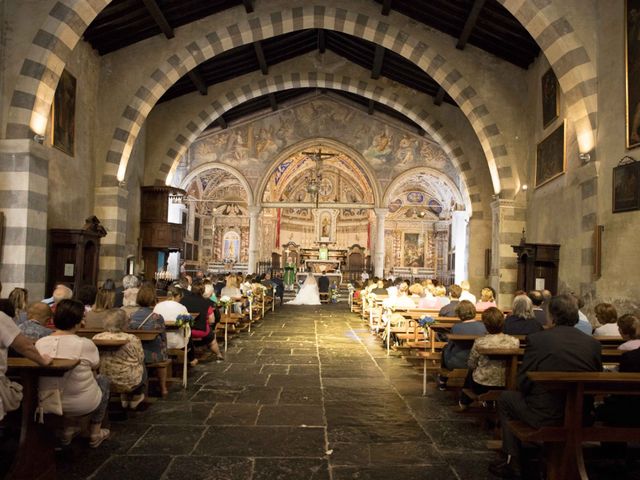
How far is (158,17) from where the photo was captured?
12.0 metres

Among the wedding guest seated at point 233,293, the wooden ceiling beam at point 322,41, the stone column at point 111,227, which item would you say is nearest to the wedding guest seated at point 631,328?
the wedding guest seated at point 233,293

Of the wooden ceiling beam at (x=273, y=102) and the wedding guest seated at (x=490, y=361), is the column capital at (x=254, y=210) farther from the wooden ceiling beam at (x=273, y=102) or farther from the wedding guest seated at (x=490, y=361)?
the wedding guest seated at (x=490, y=361)

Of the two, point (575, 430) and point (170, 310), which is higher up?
point (170, 310)

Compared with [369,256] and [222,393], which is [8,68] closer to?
[222,393]

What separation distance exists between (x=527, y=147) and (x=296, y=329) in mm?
6988

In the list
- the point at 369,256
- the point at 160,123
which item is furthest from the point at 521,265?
the point at 369,256

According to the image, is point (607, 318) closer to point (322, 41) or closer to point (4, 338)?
point (4, 338)

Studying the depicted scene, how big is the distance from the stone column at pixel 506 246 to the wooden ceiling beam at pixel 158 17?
29.1ft

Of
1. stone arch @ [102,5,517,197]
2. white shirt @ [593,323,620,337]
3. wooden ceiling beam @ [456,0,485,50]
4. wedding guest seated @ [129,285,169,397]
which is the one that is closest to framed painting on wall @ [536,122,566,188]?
stone arch @ [102,5,517,197]

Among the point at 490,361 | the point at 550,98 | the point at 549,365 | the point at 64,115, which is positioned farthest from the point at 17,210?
the point at 550,98

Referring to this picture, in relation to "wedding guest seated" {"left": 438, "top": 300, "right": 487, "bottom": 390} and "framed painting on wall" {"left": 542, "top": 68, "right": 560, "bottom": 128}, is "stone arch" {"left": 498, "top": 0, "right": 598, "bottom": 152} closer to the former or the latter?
"framed painting on wall" {"left": 542, "top": 68, "right": 560, "bottom": 128}

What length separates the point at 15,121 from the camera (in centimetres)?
888

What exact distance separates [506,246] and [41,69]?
405 inches

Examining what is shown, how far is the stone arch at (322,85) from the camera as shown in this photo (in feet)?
55.6
